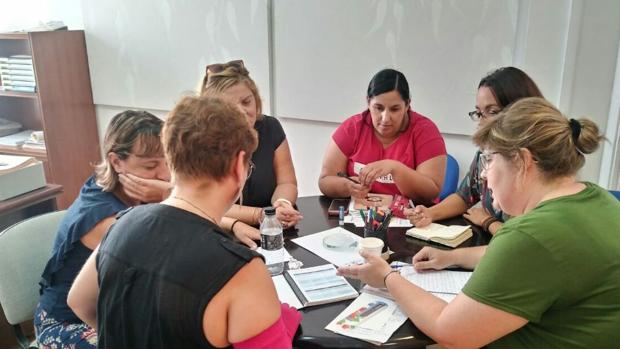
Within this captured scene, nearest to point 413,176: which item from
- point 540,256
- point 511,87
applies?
point 511,87

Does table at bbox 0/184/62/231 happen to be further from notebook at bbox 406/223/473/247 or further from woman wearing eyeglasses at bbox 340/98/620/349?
woman wearing eyeglasses at bbox 340/98/620/349

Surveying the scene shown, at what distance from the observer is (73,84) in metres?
4.01

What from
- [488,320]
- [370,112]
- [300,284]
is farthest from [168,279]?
[370,112]

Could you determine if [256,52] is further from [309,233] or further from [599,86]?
[599,86]

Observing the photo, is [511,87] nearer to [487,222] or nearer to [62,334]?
[487,222]

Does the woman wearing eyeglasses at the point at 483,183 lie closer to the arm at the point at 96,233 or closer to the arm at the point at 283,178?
the arm at the point at 283,178

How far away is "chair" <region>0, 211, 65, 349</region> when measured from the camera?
5.27 feet

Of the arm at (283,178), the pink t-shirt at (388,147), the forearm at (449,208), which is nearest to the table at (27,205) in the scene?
the arm at (283,178)

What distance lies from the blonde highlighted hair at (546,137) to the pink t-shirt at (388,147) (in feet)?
3.72

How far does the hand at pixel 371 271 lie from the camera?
1.38 metres

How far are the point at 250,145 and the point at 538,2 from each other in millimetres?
2318

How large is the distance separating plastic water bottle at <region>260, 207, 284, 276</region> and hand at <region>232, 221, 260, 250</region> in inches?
1.9

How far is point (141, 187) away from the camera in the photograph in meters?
1.50

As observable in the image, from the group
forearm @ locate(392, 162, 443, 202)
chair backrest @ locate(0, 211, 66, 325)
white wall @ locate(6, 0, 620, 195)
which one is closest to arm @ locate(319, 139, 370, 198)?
forearm @ locate(392, 162, 443, 202)
